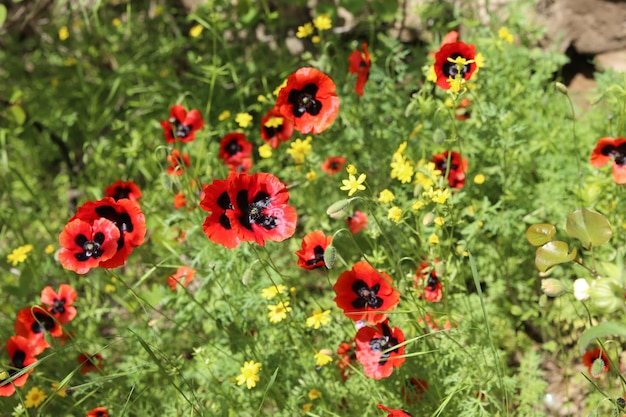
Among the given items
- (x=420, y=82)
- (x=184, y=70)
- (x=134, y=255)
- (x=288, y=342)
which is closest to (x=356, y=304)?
(x=288, y=342)

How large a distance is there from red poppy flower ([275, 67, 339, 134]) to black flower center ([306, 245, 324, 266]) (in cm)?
50

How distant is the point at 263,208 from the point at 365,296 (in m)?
0.52

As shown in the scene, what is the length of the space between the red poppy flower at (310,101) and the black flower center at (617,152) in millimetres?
1136

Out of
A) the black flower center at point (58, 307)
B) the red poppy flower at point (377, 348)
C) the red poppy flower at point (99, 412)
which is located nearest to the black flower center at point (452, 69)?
the red poppy flower at point (377, 348)

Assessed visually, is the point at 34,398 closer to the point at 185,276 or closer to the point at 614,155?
the point at 185,276

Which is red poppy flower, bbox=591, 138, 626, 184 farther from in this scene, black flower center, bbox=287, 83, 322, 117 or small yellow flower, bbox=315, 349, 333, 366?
small yellow flower, bbox=315, 349, 333, 366

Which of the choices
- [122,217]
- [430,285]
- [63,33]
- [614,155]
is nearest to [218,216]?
[122,217]

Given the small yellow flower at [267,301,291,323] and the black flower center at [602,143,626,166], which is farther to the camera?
the black flower center at [602,143,626,166]

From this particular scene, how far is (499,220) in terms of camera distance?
9.82ft

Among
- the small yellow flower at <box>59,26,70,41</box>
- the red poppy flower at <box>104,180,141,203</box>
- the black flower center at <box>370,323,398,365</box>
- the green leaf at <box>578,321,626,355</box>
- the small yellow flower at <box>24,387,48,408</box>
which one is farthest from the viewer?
the small yellow flower at <box>59,26,70,41</box>

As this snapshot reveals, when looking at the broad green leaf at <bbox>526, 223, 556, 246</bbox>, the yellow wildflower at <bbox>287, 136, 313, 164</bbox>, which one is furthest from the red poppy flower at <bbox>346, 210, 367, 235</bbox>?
the broad green leaf at <bbox>526, 223, 556, 246</bbox>

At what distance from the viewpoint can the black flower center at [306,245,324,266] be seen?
256cm

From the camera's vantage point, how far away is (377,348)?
2494 millimetres

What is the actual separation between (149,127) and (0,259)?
125 centimetres
